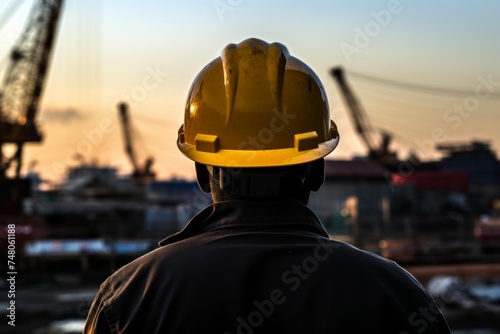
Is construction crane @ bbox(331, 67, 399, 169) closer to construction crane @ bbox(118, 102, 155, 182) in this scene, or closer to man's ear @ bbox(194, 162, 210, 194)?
construction crane @ bbox(118, 102, 155, 182)

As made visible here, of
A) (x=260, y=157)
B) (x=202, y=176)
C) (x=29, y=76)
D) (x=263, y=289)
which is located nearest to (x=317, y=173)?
(x=260, y=157)

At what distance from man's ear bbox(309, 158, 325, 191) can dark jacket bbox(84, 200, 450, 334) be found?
11.0 inches

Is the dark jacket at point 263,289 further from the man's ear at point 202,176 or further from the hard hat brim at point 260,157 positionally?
the man's ear at point 202,176

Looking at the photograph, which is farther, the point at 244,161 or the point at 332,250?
the point at 244,161

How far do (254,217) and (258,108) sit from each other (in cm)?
34

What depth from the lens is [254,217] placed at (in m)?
1.80

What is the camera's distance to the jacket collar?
1797 mm

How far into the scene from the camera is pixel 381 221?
1628 inches

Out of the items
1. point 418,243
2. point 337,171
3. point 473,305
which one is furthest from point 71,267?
point 337,171

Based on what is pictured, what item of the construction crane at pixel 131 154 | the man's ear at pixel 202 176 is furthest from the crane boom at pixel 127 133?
the man's ear at pixel 202 176

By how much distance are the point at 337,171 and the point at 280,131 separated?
47.9 metres

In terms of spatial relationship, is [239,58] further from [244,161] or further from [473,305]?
[473,305]

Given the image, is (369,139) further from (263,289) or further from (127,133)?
(263,289)

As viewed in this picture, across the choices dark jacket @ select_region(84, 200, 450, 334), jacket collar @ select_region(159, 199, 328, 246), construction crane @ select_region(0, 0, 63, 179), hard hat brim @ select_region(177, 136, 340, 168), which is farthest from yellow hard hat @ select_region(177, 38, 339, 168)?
construction crane @ select_region(0, 0, 63, 179)
